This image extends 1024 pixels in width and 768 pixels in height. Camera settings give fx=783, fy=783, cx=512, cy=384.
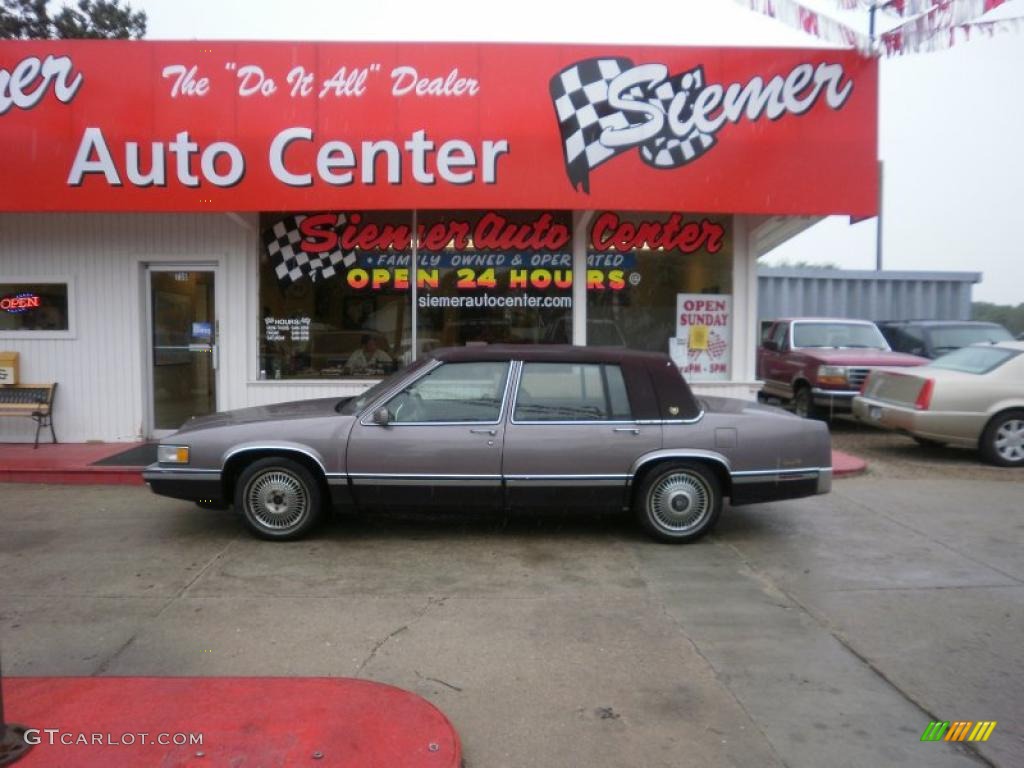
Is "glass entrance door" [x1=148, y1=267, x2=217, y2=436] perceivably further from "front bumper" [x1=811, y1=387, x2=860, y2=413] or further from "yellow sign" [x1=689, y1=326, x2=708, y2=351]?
"front bumper" [x1=811, y1=387, x2=860, y2=413]

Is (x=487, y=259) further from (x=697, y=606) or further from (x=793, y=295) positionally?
(x=793, y=295)

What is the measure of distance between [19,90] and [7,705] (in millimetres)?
7616

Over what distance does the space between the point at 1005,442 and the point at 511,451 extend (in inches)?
269

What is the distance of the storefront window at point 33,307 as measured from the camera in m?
9.68

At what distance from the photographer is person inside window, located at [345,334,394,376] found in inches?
384

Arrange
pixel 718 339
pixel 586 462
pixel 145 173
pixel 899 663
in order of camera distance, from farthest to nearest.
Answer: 1. pixel 718 339
2. pixel 145 173
3. pixel 586 462
4. pixel 899 663

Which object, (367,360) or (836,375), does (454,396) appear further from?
(836,375)

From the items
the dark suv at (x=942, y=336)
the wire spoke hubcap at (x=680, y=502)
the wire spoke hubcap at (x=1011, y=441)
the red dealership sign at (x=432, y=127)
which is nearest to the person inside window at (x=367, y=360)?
the red dealership sign at (x=432, y=127)

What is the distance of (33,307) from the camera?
969 centimetres

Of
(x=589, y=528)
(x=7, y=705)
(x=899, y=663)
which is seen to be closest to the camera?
(x=7, y=705)

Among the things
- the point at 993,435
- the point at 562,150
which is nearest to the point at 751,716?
the point at 562,150

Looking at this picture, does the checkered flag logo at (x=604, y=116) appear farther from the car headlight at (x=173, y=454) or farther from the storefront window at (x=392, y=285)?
the car headlight at (x=173, y=454)

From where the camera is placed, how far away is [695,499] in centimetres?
591

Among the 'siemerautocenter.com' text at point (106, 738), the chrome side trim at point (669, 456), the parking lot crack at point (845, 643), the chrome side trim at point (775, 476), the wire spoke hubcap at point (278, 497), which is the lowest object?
the parking lot crack at point (845, 643)
